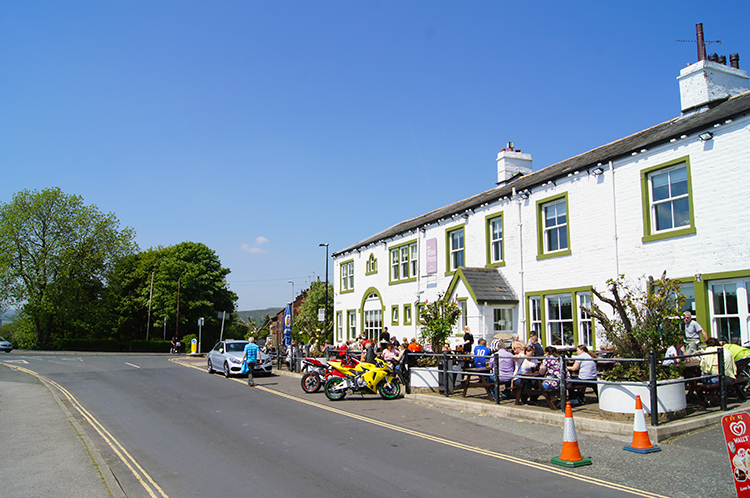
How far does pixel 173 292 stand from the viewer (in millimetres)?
58312

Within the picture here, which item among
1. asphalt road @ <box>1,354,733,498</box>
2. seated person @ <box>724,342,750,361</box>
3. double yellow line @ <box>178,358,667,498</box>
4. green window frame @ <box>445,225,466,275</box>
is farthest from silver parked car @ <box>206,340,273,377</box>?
seated person @ <box>724,342,750,361</box>

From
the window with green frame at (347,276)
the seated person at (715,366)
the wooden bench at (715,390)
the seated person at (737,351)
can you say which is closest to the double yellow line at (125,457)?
the wooden bench at (715,390)

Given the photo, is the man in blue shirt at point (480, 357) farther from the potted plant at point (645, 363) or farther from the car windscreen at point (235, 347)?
the car windscreen at point (235, 347)

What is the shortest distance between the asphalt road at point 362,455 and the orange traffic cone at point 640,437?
0.18 metres

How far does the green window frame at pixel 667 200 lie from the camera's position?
13625mm

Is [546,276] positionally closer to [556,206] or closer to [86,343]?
[556,206]

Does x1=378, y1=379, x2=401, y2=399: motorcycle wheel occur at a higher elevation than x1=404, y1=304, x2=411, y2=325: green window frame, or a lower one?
lower

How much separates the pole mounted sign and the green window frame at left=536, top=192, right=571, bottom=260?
1246 cm

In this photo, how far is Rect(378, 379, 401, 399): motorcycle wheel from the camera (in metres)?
14.5

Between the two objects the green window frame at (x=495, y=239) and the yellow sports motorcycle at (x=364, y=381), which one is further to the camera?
the green window frame at (x=495, y=239)

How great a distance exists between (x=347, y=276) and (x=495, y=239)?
1449 cm

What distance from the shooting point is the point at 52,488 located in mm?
6539

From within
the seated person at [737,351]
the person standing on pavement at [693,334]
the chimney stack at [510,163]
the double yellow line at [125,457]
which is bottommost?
the double yellow line at [125,457]

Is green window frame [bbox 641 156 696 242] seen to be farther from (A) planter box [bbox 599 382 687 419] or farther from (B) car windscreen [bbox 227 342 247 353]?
(B) car windscreen [bbox 227 342 247 353]
